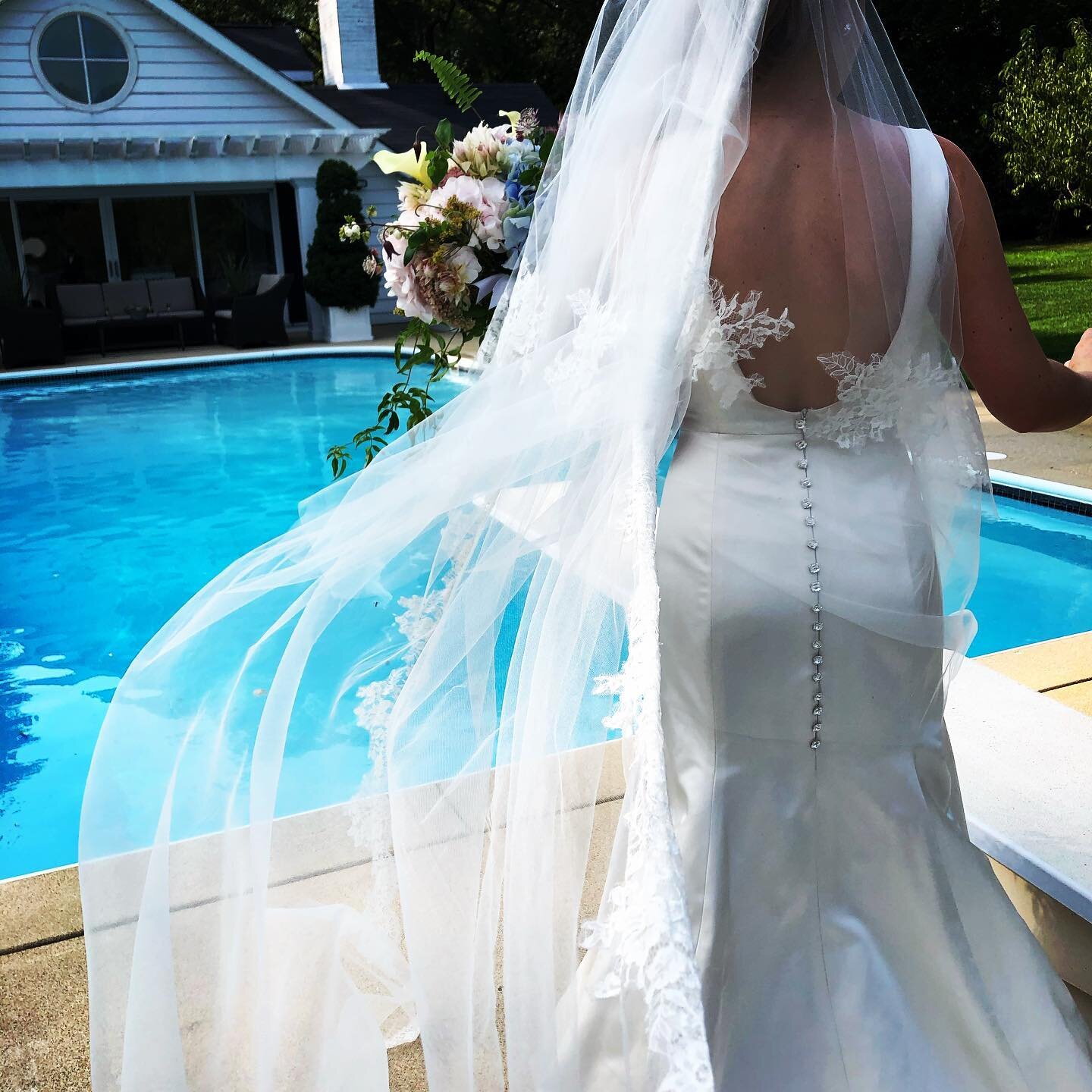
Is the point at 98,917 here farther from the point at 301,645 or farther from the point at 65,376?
the point at 65,376

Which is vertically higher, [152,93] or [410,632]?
[152,93]

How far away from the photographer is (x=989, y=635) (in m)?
5.62

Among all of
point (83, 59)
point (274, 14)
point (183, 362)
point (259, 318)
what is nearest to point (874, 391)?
point (183, 362)

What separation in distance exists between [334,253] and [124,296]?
310 cm

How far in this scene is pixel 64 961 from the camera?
2391 millimetres

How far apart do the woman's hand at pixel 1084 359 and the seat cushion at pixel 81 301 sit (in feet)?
51.3

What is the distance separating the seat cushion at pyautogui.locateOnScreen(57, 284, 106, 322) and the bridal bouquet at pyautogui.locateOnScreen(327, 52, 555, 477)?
1470cm

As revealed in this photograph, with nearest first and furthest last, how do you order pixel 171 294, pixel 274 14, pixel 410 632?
pixel 410 632, pixel 171 294, pixel 274 14

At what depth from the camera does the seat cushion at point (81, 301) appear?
15.4 m

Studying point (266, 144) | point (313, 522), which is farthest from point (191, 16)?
point (313, 522)

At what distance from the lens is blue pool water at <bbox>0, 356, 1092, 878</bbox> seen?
5.00 m

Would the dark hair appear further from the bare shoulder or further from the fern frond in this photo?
the fern frond

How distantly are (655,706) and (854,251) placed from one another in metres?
0.70

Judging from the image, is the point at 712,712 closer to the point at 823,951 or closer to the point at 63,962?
the point at 823,951
